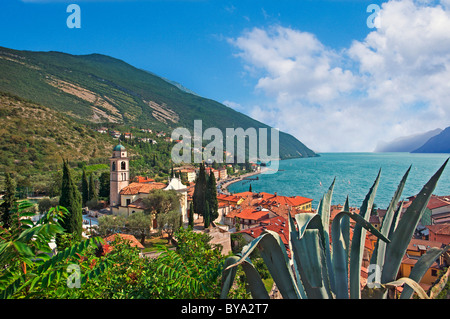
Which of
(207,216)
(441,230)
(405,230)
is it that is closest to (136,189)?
(207,216)

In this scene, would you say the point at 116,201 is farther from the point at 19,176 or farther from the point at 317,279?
the point at 317,279

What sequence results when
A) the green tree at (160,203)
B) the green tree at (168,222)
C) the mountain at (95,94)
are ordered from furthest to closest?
the mountain at (95,94) < the green tree at (160,203) < the green tree at (168,222)

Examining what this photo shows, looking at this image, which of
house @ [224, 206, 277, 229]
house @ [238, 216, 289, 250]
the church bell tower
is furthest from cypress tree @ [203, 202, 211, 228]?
the church bell tower

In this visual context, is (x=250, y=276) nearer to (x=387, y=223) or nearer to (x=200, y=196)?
(x=387, y=223)

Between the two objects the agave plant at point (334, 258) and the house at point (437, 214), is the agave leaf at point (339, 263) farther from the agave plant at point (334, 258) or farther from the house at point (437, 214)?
the house at point (437, 214)

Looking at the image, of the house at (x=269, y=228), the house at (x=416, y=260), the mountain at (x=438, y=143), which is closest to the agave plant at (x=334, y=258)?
the house at (x=416, y=260)

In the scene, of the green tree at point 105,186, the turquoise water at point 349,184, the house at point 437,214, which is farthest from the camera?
the turquoise water at point 349,184
